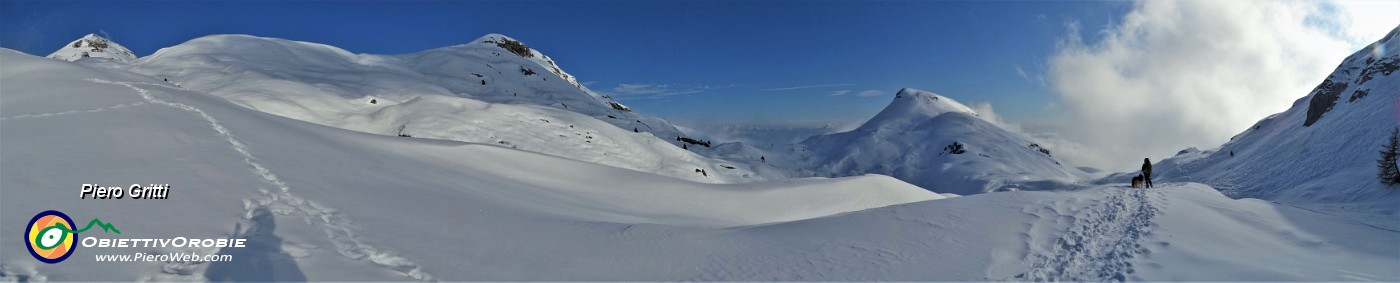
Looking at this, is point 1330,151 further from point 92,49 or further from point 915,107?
point 92,49

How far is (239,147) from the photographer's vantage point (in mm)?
12328

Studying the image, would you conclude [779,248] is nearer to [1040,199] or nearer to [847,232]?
[847,232]

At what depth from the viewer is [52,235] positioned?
21.8 feet

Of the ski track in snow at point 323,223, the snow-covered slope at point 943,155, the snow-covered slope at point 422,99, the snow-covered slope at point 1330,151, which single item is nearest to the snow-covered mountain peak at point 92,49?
the snow-covered slope at point 422,99

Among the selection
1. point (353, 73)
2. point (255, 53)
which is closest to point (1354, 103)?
point (353, 73)

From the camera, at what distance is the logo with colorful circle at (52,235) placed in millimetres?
6344

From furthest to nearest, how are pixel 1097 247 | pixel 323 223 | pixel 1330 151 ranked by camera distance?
pixel 1330 151
pixel 1097 247
pixel 323 223

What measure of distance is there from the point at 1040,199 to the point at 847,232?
834cm

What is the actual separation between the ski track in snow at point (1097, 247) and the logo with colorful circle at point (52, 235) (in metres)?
13.3

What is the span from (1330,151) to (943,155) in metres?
80.3

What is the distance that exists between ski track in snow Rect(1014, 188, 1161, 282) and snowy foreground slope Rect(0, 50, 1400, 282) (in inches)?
2.5

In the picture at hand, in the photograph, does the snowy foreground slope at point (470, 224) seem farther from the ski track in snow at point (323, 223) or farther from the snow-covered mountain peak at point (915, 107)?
the snow-covered mountain peak at point (915, 107)

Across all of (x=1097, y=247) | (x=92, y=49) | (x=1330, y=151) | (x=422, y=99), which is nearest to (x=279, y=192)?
(x=1097, y=247)

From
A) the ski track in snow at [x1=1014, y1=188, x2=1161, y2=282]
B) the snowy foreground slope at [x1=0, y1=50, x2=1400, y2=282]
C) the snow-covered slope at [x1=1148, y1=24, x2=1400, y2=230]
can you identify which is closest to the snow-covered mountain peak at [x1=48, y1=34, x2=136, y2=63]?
the snowy foreground slope at [x1=0, y1=50, x2=1400, y2=282]
